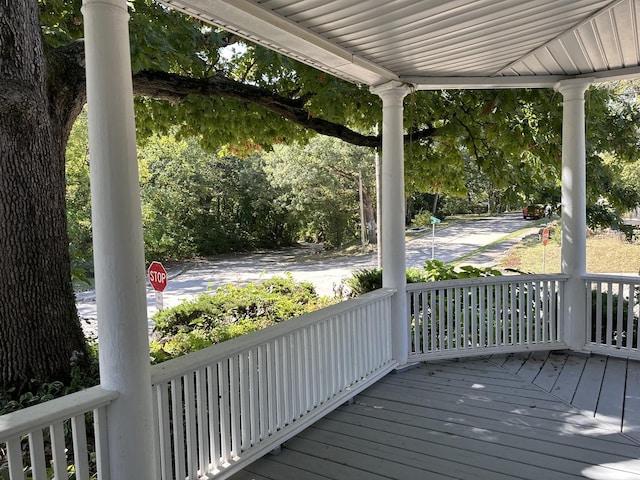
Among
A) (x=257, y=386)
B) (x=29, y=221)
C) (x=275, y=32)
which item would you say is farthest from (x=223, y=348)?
(x=275, y=32)

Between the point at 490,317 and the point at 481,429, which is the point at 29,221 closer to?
the point at 481,429

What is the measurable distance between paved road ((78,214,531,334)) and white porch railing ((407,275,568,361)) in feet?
22.9

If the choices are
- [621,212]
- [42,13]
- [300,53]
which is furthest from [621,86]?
[42,13]

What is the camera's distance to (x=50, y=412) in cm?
169

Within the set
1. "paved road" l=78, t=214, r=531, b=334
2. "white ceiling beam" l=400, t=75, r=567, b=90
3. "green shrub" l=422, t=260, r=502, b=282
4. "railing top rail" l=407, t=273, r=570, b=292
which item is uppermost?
"white ceiling beam" l=400, t=75, r=567, b=90

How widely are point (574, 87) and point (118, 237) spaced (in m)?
4.37

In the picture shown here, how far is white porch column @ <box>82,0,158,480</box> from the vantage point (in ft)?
5.88

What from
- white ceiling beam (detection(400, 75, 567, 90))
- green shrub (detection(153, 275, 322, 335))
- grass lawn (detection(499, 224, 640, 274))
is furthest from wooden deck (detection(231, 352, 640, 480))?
grass lawn (detection(499, 224, 640, 274))

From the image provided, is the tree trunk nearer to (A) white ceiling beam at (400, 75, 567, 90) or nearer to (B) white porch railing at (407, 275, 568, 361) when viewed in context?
(A) white ceiling beam at (400, 75, 567, 90)

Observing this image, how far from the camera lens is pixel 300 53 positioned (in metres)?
3.02

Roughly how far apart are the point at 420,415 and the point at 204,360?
5.96ft

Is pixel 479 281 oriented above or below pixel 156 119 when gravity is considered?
below

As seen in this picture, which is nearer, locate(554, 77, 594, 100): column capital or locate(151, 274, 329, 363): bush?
locate(554, 77, 594, 100): column capital

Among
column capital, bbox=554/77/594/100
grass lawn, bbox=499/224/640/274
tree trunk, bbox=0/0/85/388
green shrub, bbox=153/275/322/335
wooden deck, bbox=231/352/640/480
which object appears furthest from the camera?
grass lawn, bbox=499/224/640/274
